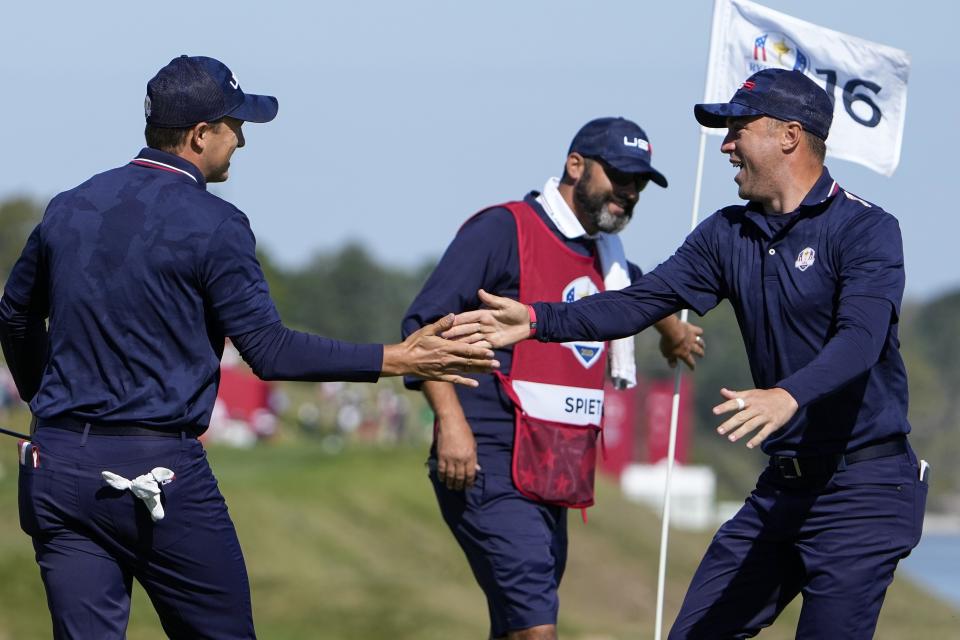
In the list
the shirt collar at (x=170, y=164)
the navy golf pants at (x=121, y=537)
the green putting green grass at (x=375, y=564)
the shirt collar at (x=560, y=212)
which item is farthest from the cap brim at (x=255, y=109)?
the green putting green grass at (x=375, y=564)

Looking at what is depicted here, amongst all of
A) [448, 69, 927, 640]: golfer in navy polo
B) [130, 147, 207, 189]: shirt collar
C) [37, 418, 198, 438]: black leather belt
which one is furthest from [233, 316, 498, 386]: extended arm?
[130, 147, 207, 189]: shirt collar

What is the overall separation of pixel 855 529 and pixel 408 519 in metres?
23.8

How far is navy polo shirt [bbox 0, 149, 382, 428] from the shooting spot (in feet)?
17.9

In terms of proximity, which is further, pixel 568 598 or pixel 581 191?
pixel 568 598

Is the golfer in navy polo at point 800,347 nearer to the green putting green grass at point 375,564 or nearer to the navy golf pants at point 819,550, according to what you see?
the navy golf pants at point 819,550

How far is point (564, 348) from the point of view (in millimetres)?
7727

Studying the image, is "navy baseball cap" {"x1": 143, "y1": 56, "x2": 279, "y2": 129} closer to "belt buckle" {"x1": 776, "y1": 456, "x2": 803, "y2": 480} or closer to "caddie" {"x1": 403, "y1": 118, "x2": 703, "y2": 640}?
"caddie" {"x1": 403, "y1": 118, "x2": 703, "y2": 640}

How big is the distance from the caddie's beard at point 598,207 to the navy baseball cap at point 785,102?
156cm

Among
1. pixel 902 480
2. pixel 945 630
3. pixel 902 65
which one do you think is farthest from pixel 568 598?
pixel 902 480

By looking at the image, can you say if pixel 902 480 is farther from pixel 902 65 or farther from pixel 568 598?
pixel 568 598

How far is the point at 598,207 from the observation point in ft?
25.7

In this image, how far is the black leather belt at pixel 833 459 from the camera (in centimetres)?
607

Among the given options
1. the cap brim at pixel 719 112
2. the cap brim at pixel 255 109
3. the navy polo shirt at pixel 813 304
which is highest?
the cap brim at pixel 719 112

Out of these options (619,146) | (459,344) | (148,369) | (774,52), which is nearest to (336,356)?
(459,344)
